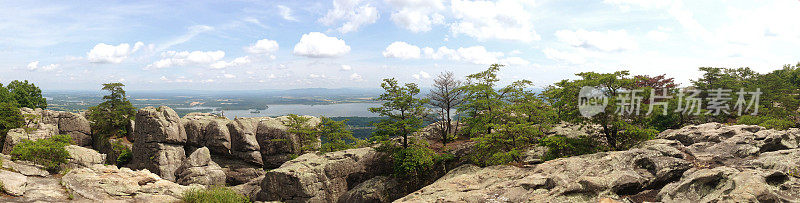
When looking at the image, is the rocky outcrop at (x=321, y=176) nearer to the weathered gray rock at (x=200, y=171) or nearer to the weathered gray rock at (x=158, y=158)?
the weathered gray rock at (x=200, y=171)

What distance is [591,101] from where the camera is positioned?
62.1 feet

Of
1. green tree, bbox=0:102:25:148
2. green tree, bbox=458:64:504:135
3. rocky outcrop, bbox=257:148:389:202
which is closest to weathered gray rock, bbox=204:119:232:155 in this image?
rocky outcrop, bbox=257:148:389:202

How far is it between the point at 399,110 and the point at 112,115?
44569 mm

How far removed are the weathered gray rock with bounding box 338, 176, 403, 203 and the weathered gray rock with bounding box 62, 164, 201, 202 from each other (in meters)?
11.1

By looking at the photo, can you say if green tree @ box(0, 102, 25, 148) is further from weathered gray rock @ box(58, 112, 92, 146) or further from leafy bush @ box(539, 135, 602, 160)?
leafy bush @ box(539, 135, 602, 160)

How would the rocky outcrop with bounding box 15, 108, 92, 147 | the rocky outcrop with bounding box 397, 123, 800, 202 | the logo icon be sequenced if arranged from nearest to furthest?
the rocky outcrop with bounding box 397, 123, 800, 202 < the logo icon < the rocky outcrop with bounding box 15, 108, 92, 147

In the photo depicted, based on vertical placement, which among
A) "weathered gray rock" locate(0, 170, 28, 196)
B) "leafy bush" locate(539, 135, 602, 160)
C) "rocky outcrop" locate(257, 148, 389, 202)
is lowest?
"rocky outcrop" locate(257, 148, 389, 202)

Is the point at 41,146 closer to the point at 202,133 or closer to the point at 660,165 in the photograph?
the point at 202,133

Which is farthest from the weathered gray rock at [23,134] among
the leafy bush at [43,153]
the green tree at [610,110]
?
the green tree at [610,110]

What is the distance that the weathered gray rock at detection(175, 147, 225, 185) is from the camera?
32.4 m

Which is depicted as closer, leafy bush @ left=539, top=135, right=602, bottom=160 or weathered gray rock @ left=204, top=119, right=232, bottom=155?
leafy bush @ left=539, top=135, right=602, bottom=160

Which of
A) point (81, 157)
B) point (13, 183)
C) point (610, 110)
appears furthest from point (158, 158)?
point (610, 110)

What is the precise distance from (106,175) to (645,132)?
1317 inches

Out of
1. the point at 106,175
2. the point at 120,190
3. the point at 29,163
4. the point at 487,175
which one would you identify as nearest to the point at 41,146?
the point at 29,163
